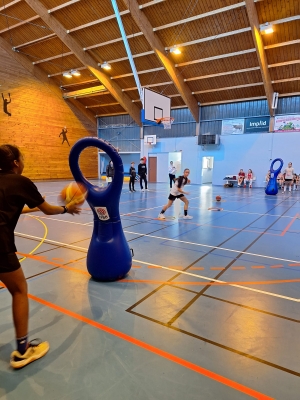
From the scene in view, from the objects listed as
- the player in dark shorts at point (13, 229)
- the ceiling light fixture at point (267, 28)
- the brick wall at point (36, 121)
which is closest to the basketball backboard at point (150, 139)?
the brick wall at point (36, 121)

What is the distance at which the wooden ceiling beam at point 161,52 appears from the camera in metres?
15.0

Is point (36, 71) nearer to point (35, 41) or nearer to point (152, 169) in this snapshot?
point (35, 41)

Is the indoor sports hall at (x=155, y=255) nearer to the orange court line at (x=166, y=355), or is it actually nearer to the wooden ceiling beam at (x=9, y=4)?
the orange court line at (x=166, y=355)

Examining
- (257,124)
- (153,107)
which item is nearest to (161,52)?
(153,107)

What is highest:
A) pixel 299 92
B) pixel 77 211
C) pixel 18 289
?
pixel 299 92

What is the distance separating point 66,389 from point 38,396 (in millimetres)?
189

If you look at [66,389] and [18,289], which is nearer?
[66,389]

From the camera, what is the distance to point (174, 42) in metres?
17.2

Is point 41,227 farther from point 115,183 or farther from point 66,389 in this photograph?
point 66,389

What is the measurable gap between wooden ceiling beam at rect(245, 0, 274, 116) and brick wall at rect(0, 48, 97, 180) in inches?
691

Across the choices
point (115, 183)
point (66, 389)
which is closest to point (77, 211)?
point (115, 183)

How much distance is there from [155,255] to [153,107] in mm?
14278

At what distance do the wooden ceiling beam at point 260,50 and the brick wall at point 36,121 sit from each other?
17541 millimetres

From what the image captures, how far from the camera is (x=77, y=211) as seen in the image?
254cm
